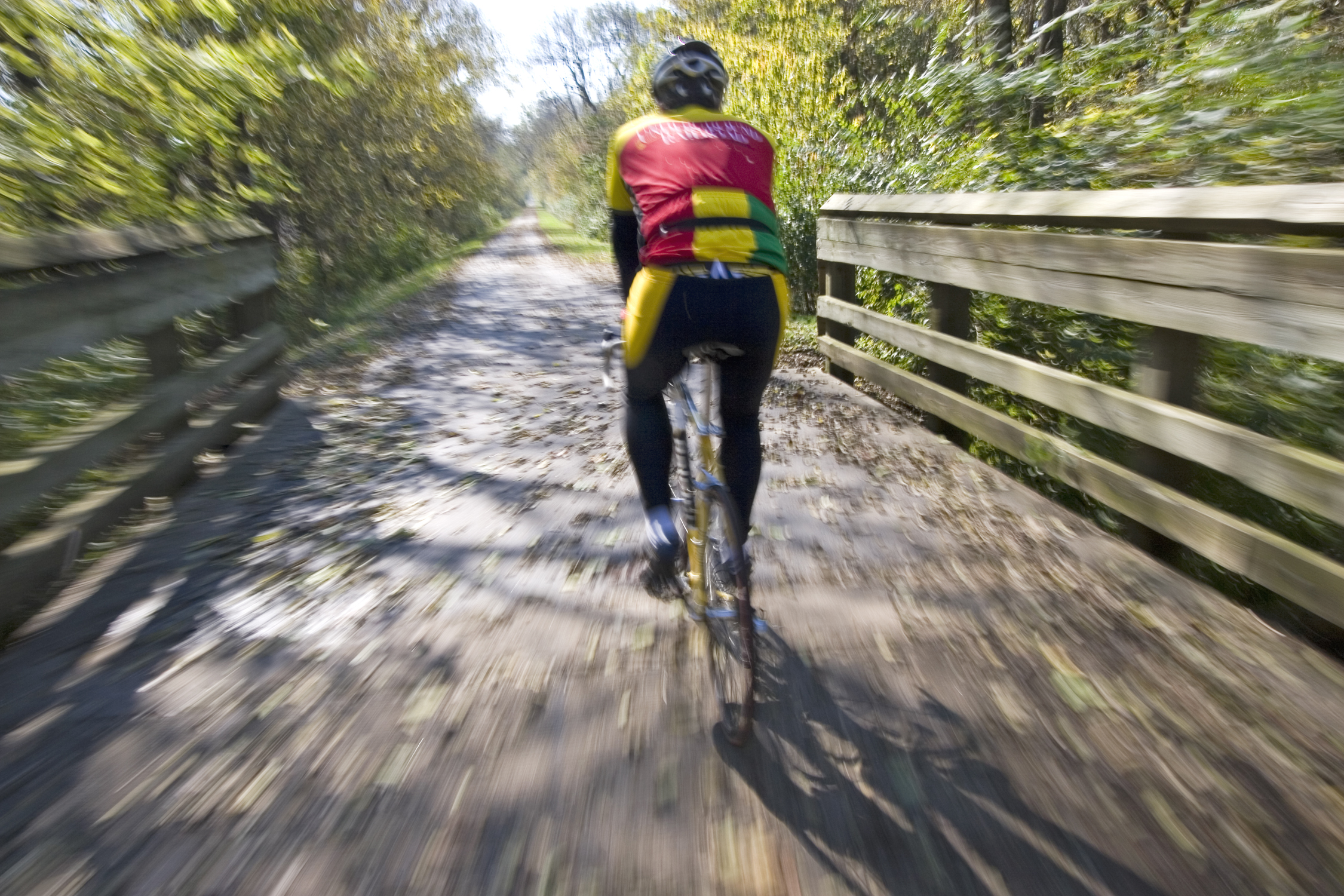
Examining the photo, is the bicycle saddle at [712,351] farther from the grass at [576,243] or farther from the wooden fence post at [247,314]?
the grass at [576,243]

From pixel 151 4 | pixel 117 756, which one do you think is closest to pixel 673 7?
pixel 151 4

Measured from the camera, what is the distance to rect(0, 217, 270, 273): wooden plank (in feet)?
12.0

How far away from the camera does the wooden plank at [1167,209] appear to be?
2.73 m

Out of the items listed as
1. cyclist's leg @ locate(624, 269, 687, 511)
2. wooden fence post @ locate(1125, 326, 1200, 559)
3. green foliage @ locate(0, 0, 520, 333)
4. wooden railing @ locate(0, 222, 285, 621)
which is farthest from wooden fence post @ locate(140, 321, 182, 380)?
wooden fence post @ locate(1125, 326, 1200, 559)

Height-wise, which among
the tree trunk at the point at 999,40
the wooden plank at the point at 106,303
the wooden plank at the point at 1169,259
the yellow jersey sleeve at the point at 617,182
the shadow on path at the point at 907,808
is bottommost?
the shadow on path at the point at 907,808

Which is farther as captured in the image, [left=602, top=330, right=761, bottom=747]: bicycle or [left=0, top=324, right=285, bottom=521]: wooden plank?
[left=0, top=324, right=285, bottom=521]: wooden plank

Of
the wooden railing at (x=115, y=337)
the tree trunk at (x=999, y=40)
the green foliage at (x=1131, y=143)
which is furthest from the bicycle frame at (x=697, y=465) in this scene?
the tree trunk at (x=999, y=40)

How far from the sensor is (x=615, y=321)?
11680 mm

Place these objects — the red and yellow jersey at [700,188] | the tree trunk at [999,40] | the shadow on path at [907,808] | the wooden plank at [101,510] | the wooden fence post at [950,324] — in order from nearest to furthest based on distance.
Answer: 1. the shadow on path at [907,808]
2. the red and yellow jersey at [700,188]
3. the wooden plank at [101,510]
4. the wooden fence post at [950,324]
5. the tree trunk at [999,40]

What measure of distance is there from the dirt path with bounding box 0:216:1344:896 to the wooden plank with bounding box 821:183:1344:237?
55.2 inches

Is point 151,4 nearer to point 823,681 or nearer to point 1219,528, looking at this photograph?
point 823,681

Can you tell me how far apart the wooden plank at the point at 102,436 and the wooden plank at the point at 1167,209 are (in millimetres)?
4585

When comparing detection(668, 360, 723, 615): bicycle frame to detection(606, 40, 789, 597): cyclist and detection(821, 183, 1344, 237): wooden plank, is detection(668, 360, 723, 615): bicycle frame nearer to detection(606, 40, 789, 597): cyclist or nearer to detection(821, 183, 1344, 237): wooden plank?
detection(606, 40, 789, 597): cyclist

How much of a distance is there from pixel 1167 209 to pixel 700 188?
197 cm
